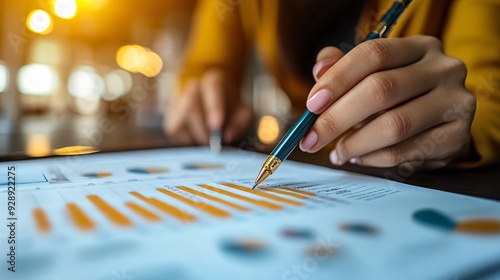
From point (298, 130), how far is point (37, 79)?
758 millimetres

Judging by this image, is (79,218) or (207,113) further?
(207,113)

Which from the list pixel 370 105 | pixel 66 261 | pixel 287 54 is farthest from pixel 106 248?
pixel 287 54

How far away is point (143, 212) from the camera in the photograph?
6.7 inches

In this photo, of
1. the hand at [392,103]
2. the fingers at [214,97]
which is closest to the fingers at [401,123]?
the hand at [392,103]

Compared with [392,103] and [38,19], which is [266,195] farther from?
[38,19]

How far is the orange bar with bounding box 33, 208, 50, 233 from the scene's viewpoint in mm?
152

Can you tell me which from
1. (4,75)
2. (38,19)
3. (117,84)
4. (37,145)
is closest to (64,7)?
(38,19)

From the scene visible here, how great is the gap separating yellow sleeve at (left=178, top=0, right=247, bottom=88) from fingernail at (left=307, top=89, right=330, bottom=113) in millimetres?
332

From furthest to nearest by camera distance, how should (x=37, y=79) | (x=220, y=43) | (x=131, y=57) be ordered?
(x=131, y=57), (x=37, y=79), (x=220, y=43)

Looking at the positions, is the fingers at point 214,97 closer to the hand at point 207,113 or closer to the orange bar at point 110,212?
the hand at point 207,113

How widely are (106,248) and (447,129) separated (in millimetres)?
200

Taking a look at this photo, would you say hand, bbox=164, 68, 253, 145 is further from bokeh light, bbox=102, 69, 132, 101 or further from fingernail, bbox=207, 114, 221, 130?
bokeh light, bbox=102, 69, 132, 101

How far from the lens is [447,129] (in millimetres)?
247

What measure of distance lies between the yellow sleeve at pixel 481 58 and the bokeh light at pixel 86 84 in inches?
30.9
